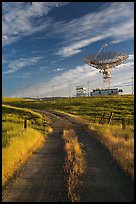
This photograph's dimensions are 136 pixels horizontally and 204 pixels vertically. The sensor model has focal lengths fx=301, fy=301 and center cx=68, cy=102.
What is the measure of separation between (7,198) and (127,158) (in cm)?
584

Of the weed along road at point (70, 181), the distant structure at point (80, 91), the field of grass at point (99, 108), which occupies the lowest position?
the weed along road at point (70, 181)

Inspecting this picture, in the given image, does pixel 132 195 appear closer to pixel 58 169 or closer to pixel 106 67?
pixel 58 169

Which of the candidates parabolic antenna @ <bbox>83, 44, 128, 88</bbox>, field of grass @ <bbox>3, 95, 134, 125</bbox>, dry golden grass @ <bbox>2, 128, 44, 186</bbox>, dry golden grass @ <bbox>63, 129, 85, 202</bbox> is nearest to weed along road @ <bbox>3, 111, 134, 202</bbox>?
dry golden grass @ <bbox>63, 129, 85, 202</bbox>

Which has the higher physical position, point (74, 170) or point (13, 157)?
point (13, 157)

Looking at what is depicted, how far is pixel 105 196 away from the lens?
→ 8930mm

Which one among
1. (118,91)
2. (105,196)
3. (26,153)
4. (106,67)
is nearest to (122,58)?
(106,67)

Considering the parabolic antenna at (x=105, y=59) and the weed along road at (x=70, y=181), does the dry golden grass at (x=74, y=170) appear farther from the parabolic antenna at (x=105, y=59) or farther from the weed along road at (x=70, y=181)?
the parabolic antenna at (x=105, y=59)

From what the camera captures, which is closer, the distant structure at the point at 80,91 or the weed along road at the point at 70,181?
the weed along road at the point at 70,181

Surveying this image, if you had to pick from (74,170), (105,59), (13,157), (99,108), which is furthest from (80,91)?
(74,170)

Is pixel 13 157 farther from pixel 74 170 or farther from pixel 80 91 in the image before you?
pixel 80 91

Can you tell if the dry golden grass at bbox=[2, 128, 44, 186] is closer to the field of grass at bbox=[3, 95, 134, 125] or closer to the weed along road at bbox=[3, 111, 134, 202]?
the weed along road at bbox=[3, 111, 134, 202]

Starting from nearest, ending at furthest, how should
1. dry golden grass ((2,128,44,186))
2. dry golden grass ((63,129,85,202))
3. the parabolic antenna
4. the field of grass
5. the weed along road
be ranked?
the weed along road → dry golden grass ((63,129,85,202)) → dry golden grass ((2,128,44,186)) → the field of grass → the parabolic antenna

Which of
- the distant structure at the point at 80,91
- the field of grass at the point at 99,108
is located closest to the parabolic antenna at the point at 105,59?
the field of grass at the point at 99,108

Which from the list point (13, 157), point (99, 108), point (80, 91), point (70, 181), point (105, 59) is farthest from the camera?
point (80, 91)
